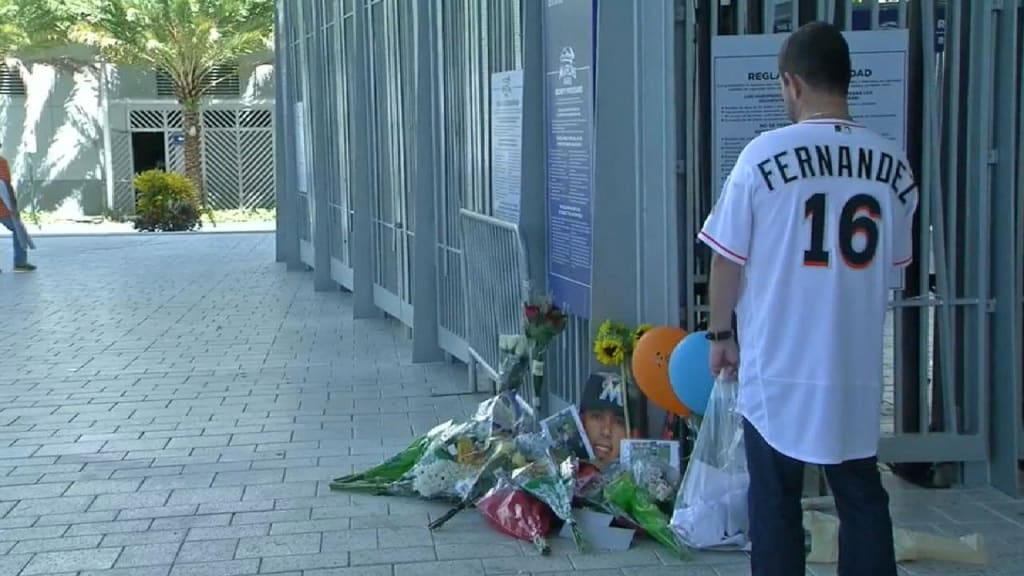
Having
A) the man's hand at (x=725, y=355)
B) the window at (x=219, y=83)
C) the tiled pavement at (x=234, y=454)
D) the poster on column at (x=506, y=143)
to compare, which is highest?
the window at (x=219, y=83)

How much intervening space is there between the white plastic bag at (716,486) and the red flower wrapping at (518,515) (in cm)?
54

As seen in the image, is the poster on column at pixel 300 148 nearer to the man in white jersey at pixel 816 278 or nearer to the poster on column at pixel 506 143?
the poster on column at pixel 506 143

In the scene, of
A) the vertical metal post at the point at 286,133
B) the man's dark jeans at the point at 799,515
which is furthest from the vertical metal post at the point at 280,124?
the man's dark jeans at the point at 799,515

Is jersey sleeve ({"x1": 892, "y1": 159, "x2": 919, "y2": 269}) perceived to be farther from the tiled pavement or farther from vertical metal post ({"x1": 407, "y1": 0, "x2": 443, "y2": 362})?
vertical metal post ({"x1": 407, "y1": 0, "x2": 443, "y2": 362})

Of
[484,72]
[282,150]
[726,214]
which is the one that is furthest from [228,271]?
[726,214]

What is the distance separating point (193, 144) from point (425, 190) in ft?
64.4

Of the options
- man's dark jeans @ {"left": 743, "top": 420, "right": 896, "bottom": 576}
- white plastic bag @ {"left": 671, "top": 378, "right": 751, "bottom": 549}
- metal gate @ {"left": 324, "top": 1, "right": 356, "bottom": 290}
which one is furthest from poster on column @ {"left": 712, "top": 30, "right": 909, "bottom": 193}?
metal gate @ {"left": 324, "top": 1, "right": 356, "bottom": 290}

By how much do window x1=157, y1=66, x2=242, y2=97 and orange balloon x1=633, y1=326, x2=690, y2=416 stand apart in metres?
24.0

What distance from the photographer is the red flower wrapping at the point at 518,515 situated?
512 cm

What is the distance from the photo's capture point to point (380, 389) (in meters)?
8.41

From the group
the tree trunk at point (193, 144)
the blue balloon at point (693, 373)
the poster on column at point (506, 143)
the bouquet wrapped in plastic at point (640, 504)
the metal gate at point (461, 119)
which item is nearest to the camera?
the blue balloon at point (693, 373)

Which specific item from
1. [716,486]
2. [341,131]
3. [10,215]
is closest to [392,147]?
[341,131]

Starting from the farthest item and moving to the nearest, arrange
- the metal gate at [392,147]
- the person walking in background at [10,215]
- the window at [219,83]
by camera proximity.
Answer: the window at [219,83] → the person walking in background at [10,215] → the metal gate at [392,147]

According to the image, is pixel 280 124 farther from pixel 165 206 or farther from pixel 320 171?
pixel 165 206
